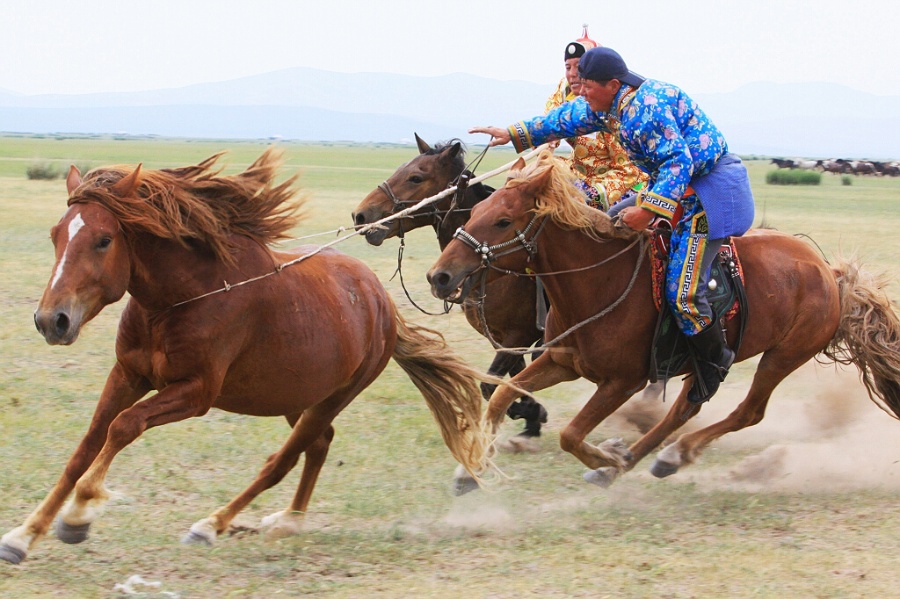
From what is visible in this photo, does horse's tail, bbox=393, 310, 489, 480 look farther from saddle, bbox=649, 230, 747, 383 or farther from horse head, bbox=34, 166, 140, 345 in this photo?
horse head, bbox=34, 166, 140, 345

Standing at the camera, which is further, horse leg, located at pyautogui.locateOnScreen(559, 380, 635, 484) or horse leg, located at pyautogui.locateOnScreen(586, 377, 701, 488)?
horse leg, located at pyautogui.locateOnScreen(586, 377, 701, 488)

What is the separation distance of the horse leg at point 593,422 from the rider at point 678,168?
514 millimetres

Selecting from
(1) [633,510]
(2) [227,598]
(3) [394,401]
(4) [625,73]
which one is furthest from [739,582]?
(3) [394,401]

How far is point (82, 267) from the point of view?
13.7 ft

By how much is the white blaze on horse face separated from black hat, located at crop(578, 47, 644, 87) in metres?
2.72

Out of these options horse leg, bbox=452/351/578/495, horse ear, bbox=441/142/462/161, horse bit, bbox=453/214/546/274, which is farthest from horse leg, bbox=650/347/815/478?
horse ear, bbox=441/142/462/161

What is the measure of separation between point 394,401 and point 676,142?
3718mm

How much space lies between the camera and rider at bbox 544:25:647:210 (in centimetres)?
673

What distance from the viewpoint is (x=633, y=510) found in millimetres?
5906

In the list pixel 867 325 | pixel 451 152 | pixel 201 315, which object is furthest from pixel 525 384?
pixel 867 325

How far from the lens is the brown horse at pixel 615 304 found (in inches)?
222

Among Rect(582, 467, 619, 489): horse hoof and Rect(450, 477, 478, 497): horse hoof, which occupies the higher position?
Rect(582, 467, 619, 489): horse hoof

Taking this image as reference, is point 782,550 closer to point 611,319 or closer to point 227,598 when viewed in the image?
point 611,319

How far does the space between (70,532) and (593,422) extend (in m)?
2.81
